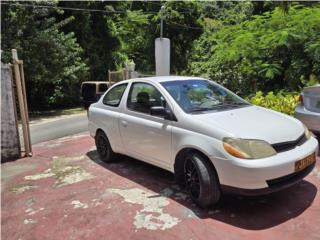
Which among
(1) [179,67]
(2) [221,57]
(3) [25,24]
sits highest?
(3) [25,24]

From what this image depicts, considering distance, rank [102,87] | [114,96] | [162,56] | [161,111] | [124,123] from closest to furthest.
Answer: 1. [161,111]
2. [124,123]
3. [114,96]
4. [162,56]
5. [102,87]

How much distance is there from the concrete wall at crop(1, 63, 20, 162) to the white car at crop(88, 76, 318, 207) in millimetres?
2328

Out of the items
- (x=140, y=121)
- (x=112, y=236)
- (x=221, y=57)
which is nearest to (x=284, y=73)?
(x=221, y=57)

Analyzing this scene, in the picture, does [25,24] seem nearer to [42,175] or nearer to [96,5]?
[96,5]

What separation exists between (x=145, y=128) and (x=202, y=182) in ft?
4.69

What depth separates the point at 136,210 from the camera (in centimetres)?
460

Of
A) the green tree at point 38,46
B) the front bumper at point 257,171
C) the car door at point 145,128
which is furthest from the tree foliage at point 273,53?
the green tree at point 38,46

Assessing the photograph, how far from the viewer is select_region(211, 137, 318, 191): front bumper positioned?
3.96m

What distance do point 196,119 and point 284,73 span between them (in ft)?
23.0

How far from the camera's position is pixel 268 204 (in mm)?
4516

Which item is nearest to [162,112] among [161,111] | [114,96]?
[161,111]

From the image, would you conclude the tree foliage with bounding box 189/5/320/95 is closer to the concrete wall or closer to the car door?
the car door

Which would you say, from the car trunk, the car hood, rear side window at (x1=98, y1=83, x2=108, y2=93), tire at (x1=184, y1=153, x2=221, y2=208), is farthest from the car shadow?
rear side window at (x1=98, y1=83, x2=108, y2=93)

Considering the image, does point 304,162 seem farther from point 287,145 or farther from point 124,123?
point 124,123
